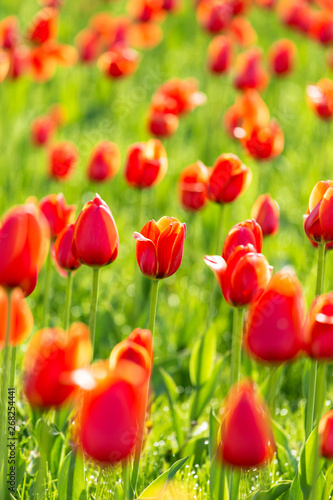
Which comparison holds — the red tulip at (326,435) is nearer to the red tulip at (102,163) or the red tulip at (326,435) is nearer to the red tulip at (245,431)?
the red tulip at (245,431)

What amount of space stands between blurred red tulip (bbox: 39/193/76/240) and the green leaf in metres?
0.60

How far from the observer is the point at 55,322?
2514 millimetres

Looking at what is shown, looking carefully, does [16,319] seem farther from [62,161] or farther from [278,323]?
[62,161]

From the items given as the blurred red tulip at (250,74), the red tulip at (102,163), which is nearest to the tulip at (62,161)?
the red tulip at (102,163)

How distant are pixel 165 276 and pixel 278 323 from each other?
1.44 feet

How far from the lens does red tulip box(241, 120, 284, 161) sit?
2322 millimetres

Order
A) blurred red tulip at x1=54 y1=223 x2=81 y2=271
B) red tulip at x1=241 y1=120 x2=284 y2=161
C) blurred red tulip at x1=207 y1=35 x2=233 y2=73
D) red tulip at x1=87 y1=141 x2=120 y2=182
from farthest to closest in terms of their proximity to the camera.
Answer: blurred red tulip at x1=207 y1=35 x2=233 y2=73
red tulip at x1=87 y1=141 x2=120 y2=182
red tulip at x1=241 y1=120 x2=284 y2=161
blurred red tulip at x1=54 y1=223 x2=81 y2=271

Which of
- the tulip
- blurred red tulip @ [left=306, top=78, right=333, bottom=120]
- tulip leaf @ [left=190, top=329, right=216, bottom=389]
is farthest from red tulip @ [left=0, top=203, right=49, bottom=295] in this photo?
blurred red tulip @ [left=306, top=78, right=333, bottom=120]

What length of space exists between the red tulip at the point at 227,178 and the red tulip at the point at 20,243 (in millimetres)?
827

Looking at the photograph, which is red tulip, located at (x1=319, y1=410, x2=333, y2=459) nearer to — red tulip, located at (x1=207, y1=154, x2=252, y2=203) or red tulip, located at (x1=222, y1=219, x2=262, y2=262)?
red tulip, located at (x1=222, y1=219, x2=262, y2=262)

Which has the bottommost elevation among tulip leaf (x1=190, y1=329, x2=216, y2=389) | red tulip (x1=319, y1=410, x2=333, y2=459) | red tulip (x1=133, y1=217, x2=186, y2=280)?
tulip leaf (x1=190, y1=329, x2=216, y2=389)

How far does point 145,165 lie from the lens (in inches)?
81.2

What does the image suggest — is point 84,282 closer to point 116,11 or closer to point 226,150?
point 226,150

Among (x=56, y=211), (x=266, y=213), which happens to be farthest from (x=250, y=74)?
(x=56, y=211)
